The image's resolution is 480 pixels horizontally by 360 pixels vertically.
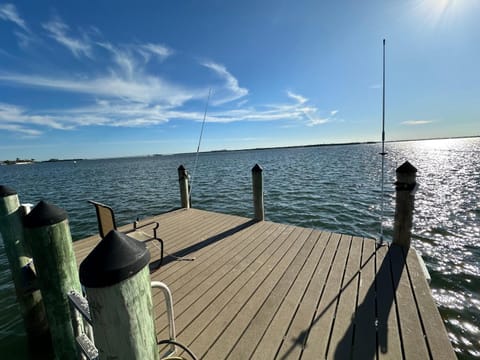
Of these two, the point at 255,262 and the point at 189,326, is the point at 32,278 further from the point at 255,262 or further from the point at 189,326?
the point at 255,262

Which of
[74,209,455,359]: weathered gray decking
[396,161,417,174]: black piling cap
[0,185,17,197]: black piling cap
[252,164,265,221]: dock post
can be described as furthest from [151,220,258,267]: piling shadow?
[396,161,417,174]: black piling cap

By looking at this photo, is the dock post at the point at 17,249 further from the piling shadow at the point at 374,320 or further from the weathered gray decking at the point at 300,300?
the piling shadow at the point at 374,320

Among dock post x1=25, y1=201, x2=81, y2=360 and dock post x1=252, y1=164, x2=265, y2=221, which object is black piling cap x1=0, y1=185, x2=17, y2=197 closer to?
dock post x1=25, y1=201, x2=81, y2=360

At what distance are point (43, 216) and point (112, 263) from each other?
1.01 m

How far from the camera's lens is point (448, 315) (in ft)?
10.2

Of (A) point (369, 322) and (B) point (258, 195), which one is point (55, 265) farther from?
(B) point (258, 195)

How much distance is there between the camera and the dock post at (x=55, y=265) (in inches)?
56.9

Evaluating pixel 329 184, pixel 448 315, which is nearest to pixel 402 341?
pixel 448 315

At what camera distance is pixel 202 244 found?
3770 mm

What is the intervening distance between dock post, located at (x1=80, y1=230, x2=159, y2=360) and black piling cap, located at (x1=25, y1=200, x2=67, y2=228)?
2.84 feet

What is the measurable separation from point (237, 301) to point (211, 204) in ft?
24.5

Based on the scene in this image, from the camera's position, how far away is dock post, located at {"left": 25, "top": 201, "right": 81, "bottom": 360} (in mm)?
1444

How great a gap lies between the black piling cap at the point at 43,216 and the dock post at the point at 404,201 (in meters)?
3.79

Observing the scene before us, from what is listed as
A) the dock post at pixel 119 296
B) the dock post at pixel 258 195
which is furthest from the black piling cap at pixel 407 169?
the dock post at pixel 119 296
